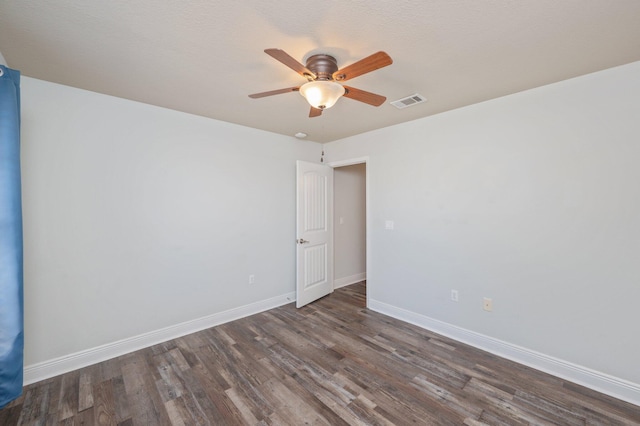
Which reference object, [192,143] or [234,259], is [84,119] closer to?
[192,143]

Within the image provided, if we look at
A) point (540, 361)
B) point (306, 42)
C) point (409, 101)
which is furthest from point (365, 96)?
point (540, 361)

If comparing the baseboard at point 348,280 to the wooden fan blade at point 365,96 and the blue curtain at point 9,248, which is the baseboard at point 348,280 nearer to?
the wooden fan blade at point 365,96

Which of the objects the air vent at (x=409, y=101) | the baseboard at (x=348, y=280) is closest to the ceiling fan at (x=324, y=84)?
the air vent at (x=409, y=101)

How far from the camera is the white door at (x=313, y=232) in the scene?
3816mm

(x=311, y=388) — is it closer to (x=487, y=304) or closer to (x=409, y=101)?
(x=487, y=304)

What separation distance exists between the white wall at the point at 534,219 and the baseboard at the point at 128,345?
2042 mm

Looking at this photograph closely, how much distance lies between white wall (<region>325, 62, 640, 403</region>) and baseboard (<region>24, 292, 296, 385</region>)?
2.04 metres

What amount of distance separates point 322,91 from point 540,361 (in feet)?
9.70

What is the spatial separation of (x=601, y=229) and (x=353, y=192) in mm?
3360

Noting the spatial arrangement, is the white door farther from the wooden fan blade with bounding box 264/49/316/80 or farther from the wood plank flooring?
the wooden fan blade with bounding box 264/49/316/80

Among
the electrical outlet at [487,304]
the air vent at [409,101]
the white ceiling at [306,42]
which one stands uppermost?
the white ceiling at [306,42]

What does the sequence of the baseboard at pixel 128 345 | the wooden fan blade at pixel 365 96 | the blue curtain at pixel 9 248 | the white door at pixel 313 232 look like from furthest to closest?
the white door at pixel 313 232, the baseboard at pixel 128 345, the wooden fan blade at pixel 365 96, the blue curtain at pixel 9 248

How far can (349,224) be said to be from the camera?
16.2ft

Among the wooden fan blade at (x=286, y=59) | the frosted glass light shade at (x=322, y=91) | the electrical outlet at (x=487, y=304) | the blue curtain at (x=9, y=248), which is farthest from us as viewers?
the electrical outlet at (x=487, y=304)
